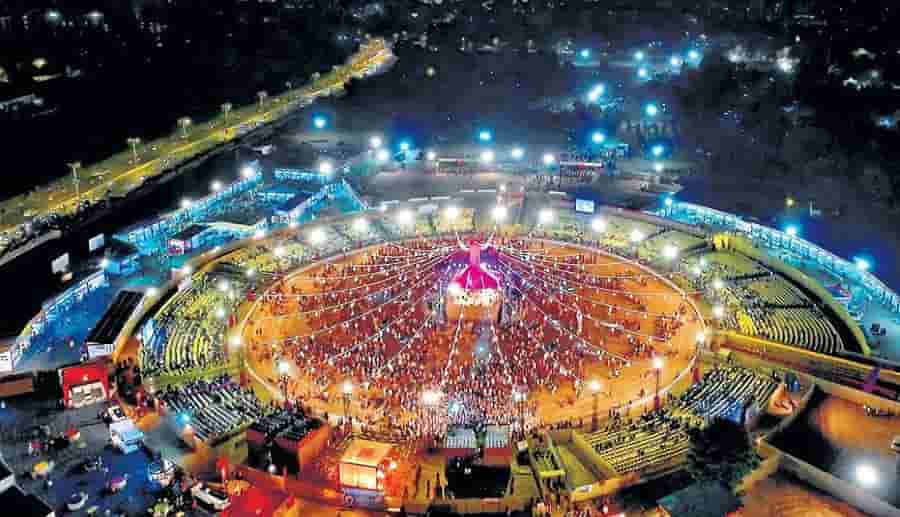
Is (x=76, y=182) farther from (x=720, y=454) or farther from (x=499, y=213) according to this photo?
(x=720, y=454)

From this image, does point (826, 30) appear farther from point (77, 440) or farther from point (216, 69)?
point (77, 440)

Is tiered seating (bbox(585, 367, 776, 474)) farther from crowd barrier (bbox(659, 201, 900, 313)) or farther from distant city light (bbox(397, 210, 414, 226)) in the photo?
distant city light (bbox(397, 210, 414, 226))

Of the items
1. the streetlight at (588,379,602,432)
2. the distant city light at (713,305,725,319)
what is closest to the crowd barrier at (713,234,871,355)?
the distant city light at (713,305,725,319)

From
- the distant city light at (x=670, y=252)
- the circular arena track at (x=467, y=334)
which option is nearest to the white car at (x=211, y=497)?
the circular arena track at (x=467, y=334)

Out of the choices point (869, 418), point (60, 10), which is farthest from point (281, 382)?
point (60, 10)

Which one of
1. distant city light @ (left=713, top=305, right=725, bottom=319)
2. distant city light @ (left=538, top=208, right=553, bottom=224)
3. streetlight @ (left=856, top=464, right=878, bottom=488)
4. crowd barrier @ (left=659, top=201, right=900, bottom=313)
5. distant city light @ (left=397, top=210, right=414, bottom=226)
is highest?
crowd barrier @ (left=659, top=201, right=900, bottom=313)

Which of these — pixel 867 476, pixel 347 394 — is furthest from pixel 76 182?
pixel 867 476

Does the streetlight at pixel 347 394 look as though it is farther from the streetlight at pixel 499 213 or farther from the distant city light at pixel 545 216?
the distant city light at pixel 545 216
